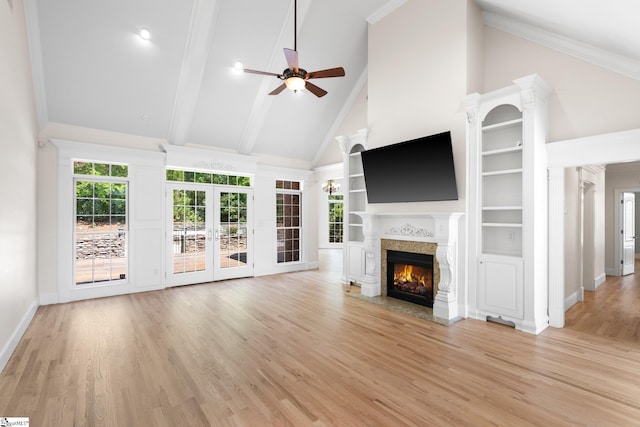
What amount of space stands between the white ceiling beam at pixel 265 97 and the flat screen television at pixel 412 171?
91.3 inches

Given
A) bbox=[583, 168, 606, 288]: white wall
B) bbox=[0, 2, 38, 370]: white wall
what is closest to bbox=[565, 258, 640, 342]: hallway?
bbox=[583, 168, 606, 288]: white wall

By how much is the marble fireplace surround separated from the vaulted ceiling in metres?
2.66

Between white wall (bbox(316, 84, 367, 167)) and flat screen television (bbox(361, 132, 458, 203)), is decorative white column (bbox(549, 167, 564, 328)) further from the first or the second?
white wall (bbox(316, 84, 367, 167))

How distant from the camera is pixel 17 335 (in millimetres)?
A: 3434

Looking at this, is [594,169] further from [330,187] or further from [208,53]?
[330,187]

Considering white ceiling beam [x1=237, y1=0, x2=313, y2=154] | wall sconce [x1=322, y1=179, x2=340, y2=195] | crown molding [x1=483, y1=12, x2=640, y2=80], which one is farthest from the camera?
wall sconce [x1=322, y1=179, x2=340, y2=195]

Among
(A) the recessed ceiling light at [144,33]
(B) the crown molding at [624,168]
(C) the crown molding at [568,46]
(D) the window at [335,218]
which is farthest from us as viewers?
(D) the window at [335,218]

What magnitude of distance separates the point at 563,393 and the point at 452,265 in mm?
1970

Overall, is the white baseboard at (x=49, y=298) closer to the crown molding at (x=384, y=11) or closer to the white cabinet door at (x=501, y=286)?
the white cabinet door at (x=501, y=286)

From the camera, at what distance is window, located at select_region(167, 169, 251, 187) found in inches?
241

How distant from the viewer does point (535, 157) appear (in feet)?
12.1

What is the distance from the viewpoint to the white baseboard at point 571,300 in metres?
4.46

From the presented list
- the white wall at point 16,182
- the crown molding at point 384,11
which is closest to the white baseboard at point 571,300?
the crown molding at point 384,11

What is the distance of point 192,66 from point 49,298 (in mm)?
4384
